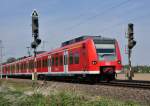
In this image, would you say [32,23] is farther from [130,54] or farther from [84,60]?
[130,54]

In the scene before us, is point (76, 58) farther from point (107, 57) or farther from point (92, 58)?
point (107, 57)

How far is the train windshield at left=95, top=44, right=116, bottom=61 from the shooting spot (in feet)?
88.3

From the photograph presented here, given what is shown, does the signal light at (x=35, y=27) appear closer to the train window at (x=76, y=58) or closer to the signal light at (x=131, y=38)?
the train window at (x=76, y=58)

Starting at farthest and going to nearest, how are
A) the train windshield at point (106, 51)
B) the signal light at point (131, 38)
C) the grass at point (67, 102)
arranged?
the signal light at point (131, 38) → the train windshield at point (106, 51) → the grass at point (67, 102)

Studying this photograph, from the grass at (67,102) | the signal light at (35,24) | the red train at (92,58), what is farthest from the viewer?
the red train at (92,58)

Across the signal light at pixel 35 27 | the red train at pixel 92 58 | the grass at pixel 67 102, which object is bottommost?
the grass at pixel 67 102

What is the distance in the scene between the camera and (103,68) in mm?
26719

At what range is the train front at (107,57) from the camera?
2667 cm

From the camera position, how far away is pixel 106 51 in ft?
89.3

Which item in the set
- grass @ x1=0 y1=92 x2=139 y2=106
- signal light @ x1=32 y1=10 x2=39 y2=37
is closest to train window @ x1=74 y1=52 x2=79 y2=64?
signal light @ x1=32 y1=10 x2=39 y2=37

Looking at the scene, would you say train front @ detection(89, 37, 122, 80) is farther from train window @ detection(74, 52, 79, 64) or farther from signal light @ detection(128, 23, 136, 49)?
signal light @ detection(128, 23, 136, 49)

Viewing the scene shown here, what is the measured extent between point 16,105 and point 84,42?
1473 centimetres

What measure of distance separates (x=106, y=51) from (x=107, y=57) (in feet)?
1.61

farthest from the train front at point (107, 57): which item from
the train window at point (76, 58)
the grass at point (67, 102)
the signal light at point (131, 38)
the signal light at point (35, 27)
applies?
the grass at point (67, 102)
